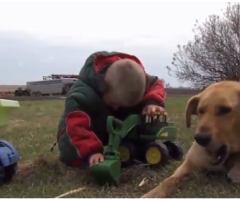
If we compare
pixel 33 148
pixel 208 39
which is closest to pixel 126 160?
pixel 33 148

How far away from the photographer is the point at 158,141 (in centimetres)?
409

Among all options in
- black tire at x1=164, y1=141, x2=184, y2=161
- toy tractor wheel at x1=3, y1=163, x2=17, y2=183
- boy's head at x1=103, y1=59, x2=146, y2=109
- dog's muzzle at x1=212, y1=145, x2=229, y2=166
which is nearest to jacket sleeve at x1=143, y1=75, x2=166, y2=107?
boy's head at x1=103, y1=59, x2=146, y2=109

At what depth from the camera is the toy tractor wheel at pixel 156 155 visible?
3.88 m

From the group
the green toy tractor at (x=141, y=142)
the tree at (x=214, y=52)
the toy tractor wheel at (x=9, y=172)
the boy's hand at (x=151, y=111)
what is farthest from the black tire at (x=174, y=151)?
the tree at (x=214, y=52)

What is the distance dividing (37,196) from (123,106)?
44.5 inches

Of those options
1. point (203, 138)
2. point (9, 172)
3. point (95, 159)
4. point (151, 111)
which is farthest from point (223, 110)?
point (9, 172)

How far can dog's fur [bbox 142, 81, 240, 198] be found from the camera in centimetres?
310

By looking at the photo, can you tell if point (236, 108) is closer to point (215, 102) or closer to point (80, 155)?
point (215, 102)

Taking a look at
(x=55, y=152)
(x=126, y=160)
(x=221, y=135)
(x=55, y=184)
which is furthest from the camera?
(x=55, y=152)

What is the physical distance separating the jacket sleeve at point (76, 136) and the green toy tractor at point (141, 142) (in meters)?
0.13

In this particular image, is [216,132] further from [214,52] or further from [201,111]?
[214,52]

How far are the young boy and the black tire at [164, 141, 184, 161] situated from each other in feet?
1.22

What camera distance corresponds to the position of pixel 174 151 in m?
4.27

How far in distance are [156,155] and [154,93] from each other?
524 millimetres
